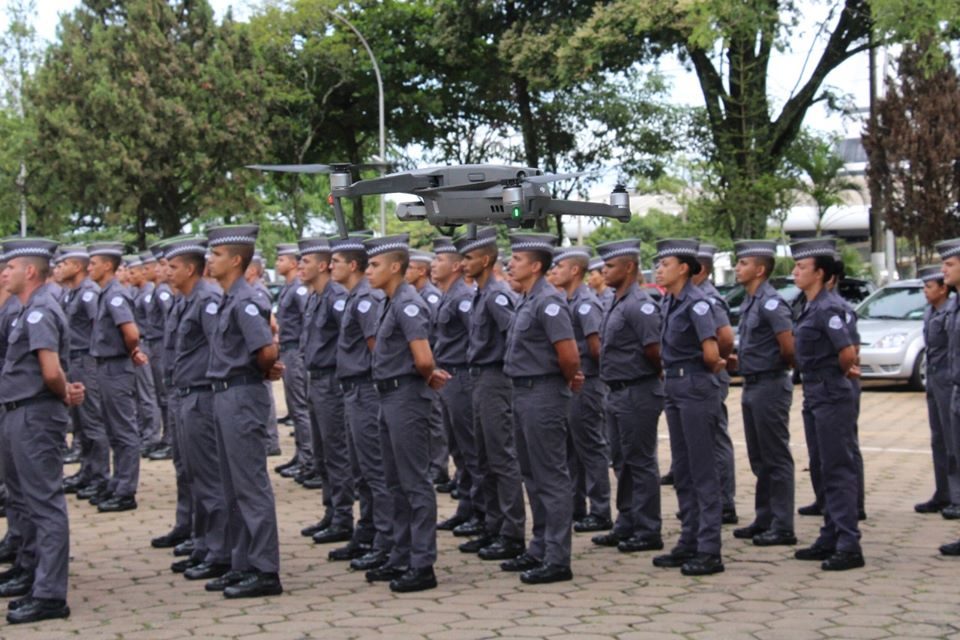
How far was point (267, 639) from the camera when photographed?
7777mm

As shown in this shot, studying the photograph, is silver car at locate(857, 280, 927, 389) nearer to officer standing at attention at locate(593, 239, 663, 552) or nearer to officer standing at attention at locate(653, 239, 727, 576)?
officer standing at attention at locate(593, 239, 663, 552)

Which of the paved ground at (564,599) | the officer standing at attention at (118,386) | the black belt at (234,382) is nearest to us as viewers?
the paved ground at (564,599)

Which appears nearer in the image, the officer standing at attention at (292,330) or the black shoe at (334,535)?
the black shoe at (334,535)

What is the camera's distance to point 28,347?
28.6 ft

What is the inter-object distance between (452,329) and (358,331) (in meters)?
1.65

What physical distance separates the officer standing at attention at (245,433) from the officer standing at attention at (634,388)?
2608 millimetres

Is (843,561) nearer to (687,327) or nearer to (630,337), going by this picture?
(687,327)

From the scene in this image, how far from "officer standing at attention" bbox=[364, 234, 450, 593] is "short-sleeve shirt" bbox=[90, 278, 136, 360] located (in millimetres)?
4195

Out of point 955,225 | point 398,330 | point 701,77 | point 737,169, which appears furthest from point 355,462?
point 955,225

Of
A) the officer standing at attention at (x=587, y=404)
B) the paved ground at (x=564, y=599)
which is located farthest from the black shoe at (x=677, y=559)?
the officer standing at attention at (x=587, y=404)

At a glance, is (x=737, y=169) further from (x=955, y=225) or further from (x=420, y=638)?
(x=420, y=638)

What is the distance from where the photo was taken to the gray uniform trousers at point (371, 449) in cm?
973

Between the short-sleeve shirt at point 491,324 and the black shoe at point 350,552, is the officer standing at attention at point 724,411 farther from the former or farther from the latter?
the black shoe at point 350,552

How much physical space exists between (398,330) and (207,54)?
32.2 metres
